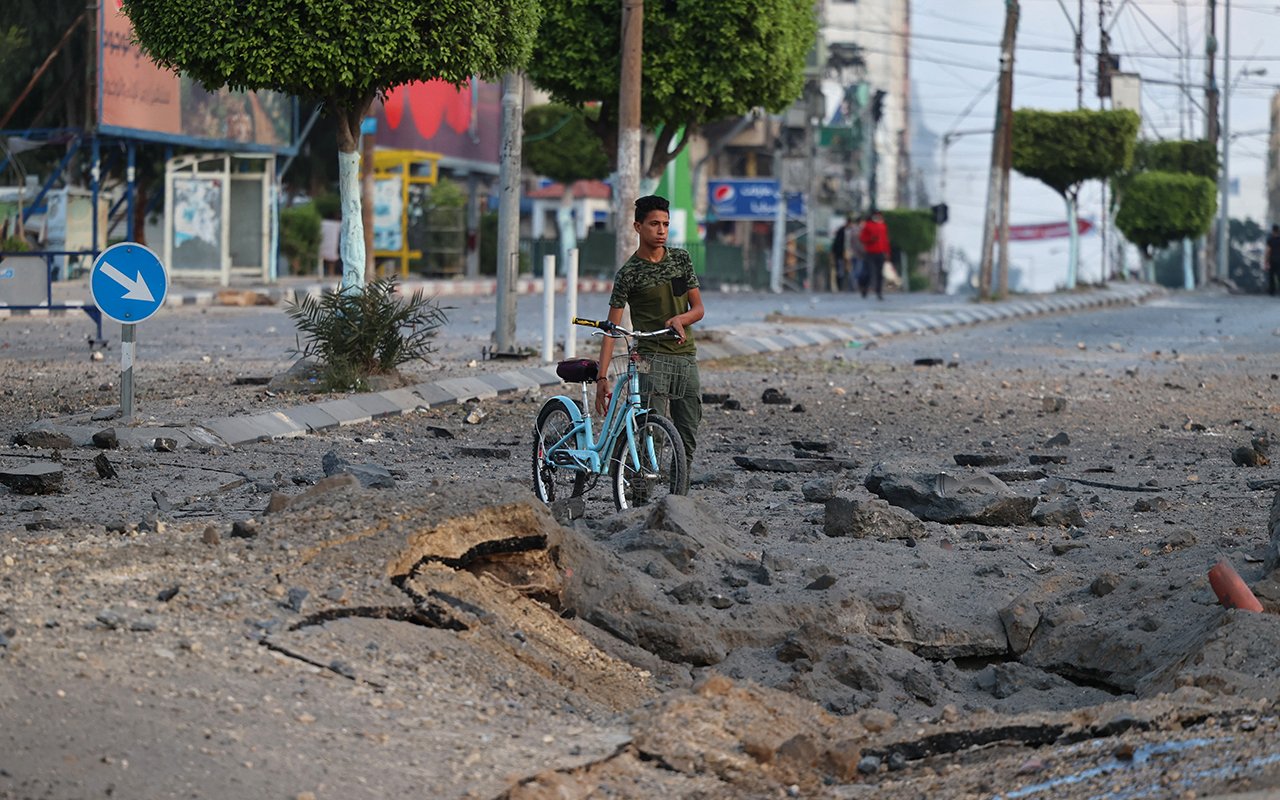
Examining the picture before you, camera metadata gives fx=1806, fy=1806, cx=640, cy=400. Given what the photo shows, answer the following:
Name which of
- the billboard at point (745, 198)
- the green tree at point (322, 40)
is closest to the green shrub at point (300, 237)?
the billboard at point (745, 198)

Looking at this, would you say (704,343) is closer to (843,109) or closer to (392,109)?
(392,109)

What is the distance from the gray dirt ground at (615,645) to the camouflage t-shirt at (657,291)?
0.89 meters

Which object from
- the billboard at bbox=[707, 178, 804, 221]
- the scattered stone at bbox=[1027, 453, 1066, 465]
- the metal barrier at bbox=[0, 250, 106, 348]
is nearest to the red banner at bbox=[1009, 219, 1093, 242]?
the billboard at bbox=[707, 178, 804, 221]

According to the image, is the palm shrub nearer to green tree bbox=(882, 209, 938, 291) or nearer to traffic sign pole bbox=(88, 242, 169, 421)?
traffic sign pole bbox=(88, 242, 169, 421)

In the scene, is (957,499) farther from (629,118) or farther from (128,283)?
(629,118)

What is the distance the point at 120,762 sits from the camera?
161 inches

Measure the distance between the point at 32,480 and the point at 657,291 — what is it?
10.1ft

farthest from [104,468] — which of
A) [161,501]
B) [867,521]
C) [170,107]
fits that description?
[170,107]

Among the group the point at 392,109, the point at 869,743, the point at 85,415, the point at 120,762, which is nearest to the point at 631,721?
the point at 869,743

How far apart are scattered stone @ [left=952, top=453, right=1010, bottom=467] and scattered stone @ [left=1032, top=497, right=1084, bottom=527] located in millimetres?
Result: 2182

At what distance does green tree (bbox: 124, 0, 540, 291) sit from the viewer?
1345 cm

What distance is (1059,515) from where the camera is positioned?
27.8 ft

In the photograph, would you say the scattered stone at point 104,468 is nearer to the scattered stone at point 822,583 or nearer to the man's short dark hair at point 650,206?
the man's short dark hair at point 650,206

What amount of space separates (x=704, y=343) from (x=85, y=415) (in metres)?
10.1
